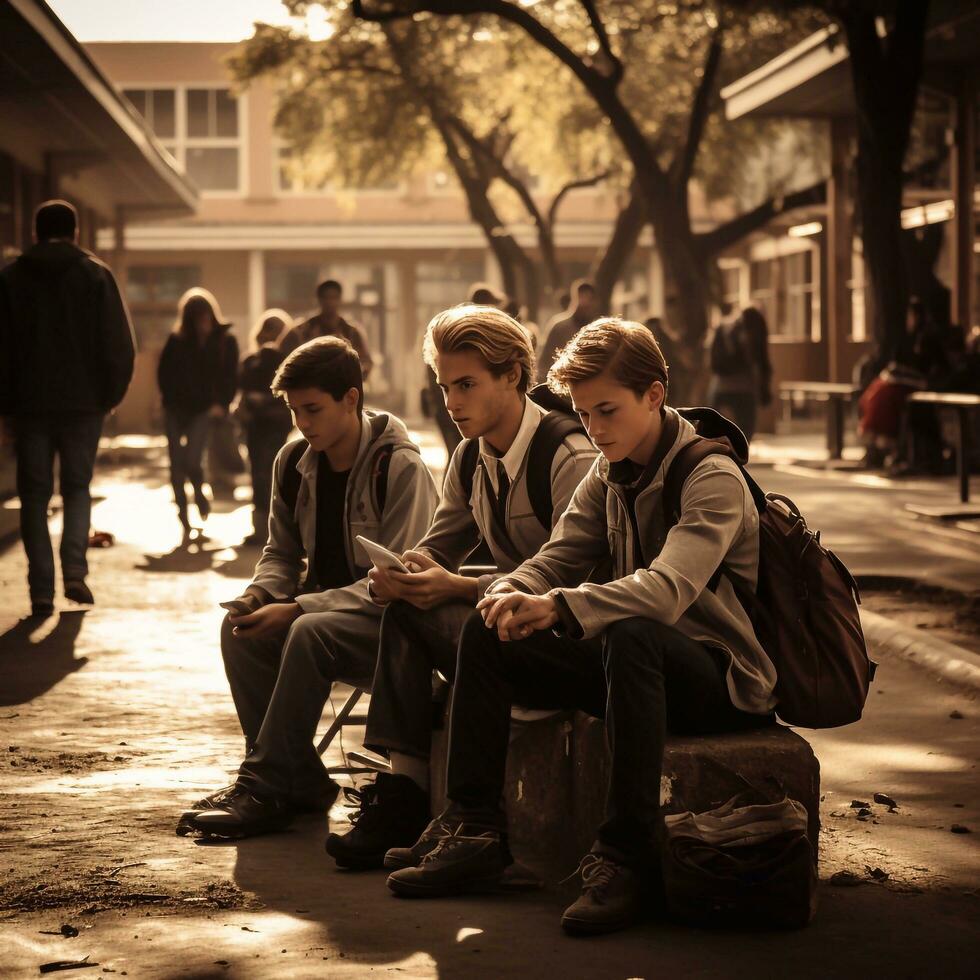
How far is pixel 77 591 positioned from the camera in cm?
1020

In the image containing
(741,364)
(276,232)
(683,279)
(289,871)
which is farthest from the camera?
(276,232)

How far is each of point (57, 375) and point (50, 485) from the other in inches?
22.2

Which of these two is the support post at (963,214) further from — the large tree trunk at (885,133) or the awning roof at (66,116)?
the awning roof at (66,116)

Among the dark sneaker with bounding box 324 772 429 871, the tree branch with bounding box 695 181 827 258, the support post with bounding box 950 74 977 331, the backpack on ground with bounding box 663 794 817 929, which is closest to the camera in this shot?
the backpack on ground with bounding box 663 794 817 929

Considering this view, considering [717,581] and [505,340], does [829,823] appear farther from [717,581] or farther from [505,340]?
[505,340]

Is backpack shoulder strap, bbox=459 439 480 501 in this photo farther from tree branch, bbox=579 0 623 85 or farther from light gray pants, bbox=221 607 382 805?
tree branch, bbox=579 0 623 85

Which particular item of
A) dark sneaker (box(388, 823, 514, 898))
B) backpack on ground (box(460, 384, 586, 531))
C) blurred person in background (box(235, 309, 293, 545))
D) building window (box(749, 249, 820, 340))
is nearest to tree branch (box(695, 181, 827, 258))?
building window (box(749, 249, 820, 340))

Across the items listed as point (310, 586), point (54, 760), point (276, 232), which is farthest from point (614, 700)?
point (276, 232)

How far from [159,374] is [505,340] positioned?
9.67 metres

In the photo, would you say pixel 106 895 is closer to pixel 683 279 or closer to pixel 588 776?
pixel 588 776

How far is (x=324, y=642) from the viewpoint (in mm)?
5406

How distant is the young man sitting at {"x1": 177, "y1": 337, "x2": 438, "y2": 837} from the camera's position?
17.7ft

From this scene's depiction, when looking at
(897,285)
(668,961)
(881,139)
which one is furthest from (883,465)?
(668,961)

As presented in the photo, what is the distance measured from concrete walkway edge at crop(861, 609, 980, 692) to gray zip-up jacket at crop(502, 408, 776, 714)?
10.1 feet
